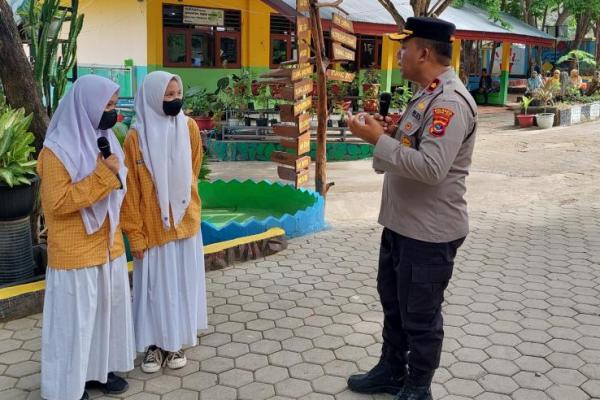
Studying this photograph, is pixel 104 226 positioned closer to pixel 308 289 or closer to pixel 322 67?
pixel 308 289

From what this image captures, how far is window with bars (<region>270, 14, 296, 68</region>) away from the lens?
53.4 feet

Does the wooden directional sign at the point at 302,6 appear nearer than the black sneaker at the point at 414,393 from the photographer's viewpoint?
No

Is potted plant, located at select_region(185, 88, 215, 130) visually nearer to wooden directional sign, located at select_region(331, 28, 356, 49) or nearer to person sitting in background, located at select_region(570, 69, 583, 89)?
wooden directional sign, located at select_region(331, 28, 356, 49)

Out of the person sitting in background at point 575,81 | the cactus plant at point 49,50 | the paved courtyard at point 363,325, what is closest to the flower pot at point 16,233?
the paved courtyard at point 363,325

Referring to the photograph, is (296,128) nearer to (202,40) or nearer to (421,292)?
(421,292)

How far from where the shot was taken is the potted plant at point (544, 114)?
1479 centimetres

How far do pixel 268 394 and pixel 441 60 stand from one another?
175 centimetres

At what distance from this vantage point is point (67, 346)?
2678 millimetres

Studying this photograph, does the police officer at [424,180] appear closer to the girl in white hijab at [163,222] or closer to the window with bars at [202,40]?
the girl in white hijab at [163,222]

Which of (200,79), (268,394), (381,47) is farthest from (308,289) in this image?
(381,47)

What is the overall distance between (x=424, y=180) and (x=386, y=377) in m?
1.08

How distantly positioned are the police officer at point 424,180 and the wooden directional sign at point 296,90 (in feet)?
10.9

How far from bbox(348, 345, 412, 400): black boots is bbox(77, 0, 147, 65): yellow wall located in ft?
40.3

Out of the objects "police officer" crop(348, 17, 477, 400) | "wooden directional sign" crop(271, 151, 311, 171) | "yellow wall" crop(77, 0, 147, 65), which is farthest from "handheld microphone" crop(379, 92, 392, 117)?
"yellow wall" crop(77, 0, 147, 65)
